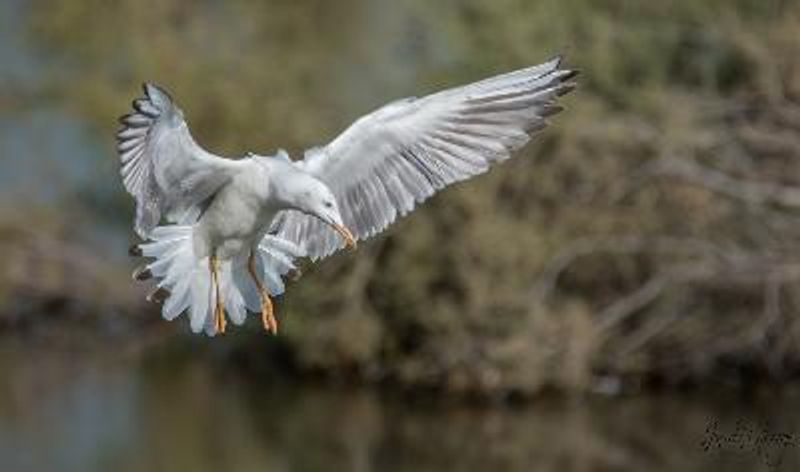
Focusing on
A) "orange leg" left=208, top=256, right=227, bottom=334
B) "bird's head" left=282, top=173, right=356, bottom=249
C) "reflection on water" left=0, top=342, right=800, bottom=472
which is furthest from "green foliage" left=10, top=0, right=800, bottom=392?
"bird's head" left=282, top=173, right=356, bottom=249

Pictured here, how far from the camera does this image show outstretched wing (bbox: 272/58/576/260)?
522 cm

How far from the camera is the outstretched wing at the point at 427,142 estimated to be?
5223 mm

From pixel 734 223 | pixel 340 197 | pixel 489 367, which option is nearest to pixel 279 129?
pixel 489 367

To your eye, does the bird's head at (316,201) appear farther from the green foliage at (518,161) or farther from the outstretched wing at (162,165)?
the green foliage at (518,161)

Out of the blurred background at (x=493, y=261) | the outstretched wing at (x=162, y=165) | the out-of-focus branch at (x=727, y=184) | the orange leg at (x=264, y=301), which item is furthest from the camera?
the out-of-focus branch at (x=727, y=184)

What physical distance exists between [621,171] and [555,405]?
1.19m

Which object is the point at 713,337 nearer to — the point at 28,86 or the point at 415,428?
the point at 415,428

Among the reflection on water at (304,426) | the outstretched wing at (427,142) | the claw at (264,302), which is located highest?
the outstretched wing at (427,142)

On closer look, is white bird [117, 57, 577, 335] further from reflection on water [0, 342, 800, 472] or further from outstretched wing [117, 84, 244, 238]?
reflection on water [0, 342, 800, 472]

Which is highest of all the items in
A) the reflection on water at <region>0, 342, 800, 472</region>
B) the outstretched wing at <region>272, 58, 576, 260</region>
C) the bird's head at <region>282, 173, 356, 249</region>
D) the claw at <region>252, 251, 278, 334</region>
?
the outstretched wing at <region>272, 58, 576, 260</region>

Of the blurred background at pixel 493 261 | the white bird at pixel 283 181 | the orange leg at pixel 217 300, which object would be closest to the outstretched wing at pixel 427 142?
the white bird at pixel 283 181

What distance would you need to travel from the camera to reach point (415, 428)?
10.5 metres

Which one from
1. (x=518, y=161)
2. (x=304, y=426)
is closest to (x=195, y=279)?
(x=304, y=426)

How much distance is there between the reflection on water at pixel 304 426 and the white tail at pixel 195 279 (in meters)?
3.95
